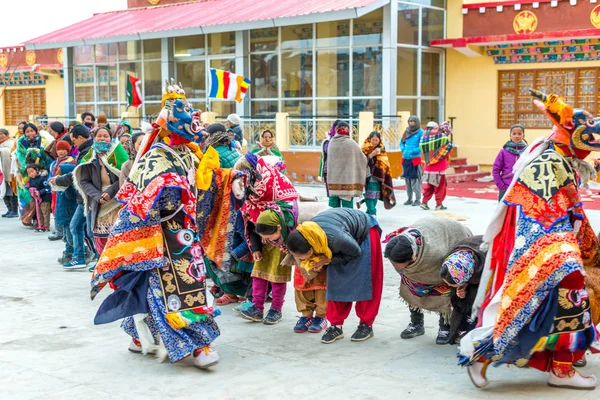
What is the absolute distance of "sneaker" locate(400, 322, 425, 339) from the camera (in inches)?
224

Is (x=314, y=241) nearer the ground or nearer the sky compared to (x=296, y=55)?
nearer the ground

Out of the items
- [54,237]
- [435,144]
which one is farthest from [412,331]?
[435,144]

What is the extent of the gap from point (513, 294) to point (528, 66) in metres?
14.4

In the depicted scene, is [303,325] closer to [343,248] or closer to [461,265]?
[343,248]

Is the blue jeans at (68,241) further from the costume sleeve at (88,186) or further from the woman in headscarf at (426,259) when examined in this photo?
the woman in headscarf at (426,259)

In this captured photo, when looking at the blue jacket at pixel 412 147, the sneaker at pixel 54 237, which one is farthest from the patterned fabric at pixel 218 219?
the blue jacket at pixel 412 147

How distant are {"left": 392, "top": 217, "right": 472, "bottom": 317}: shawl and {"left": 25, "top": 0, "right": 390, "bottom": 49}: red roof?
11387mm

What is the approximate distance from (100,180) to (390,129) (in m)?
10.1

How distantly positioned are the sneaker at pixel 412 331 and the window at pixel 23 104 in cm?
2331

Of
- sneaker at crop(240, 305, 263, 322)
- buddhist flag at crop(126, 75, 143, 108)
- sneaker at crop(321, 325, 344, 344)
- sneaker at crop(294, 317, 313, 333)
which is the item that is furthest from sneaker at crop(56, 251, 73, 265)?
buddhist flag at crop(126, 75, 143, 108)

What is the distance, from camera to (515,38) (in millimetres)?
17109

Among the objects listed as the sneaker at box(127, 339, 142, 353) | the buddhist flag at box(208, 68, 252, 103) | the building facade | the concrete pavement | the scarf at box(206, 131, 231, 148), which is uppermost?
the building facade

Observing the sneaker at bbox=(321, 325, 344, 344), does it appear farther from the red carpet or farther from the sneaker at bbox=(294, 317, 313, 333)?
the red carpet

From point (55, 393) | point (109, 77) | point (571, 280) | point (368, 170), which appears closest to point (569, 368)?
point (571, 280)
